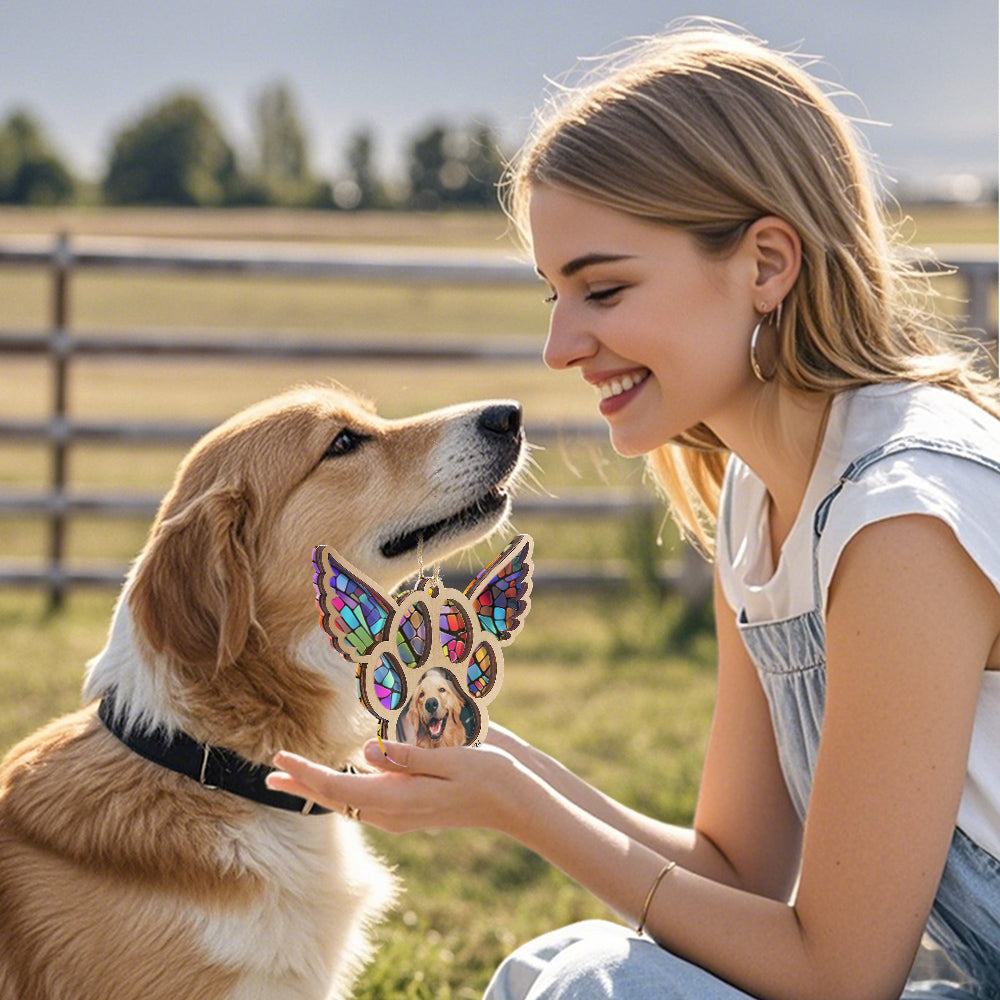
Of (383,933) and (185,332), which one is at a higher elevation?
(185,332)

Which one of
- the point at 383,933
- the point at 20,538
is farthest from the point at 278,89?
the point at 383,933

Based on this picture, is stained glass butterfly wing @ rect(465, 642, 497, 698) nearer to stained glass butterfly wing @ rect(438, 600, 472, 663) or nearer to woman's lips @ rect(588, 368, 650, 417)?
stained glass butterfly wing @ rect(438, 600, 472, 663)

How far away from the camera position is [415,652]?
2098 millimetres

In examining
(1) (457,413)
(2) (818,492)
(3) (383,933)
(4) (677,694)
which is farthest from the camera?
(4) (677,694)

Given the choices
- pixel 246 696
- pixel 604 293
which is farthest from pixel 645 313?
pixel 246 696

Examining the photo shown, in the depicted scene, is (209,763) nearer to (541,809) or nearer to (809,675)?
(541,809)

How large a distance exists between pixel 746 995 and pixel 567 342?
1.09 metres

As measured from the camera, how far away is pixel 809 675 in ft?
7.62

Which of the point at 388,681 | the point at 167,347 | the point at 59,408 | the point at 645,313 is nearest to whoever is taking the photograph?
the point at 388,681

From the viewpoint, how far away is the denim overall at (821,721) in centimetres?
208

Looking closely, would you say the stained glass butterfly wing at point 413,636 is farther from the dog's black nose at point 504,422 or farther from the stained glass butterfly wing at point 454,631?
the dog's black nose at point 504,422

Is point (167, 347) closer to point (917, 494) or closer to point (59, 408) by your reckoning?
point (59, 408)

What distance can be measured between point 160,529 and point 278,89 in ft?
278

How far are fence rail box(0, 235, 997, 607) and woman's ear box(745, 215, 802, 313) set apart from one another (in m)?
4.84
